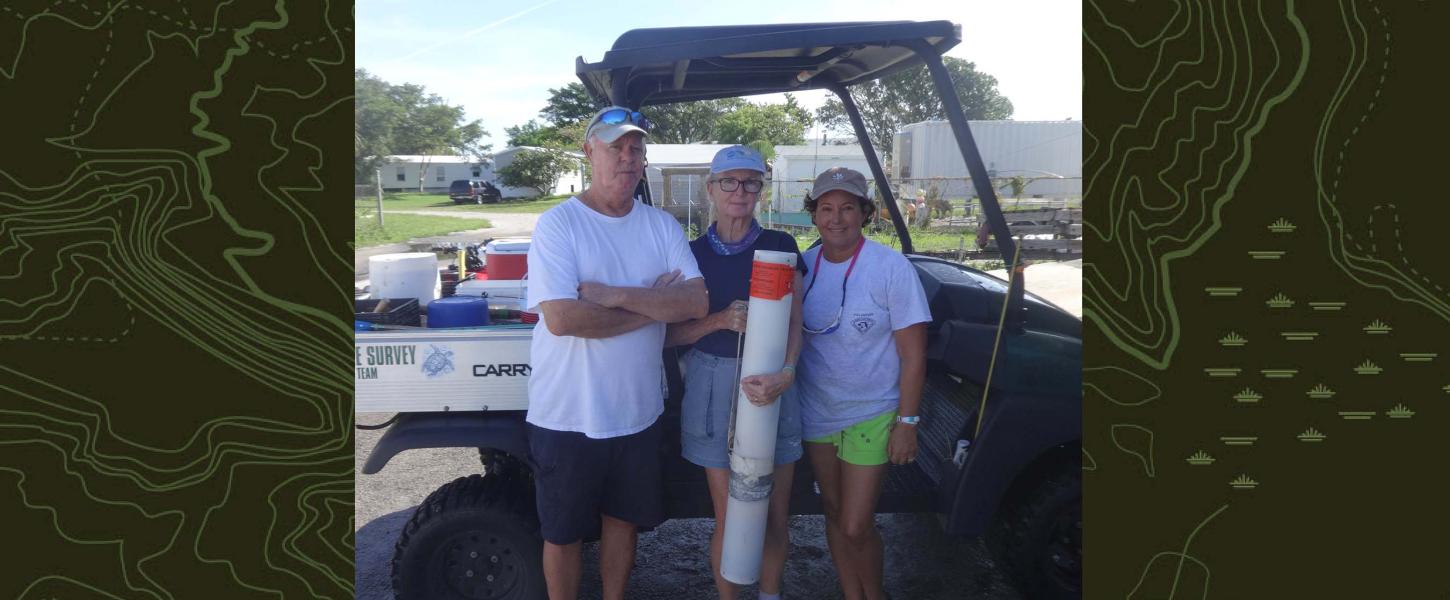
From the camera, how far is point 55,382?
177cm

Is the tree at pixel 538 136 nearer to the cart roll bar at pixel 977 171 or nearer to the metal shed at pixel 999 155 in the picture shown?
the metal shed at pixel 999 155

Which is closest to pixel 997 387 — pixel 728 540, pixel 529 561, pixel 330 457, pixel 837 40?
pixel 728 540

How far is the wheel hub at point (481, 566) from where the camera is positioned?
289 cm

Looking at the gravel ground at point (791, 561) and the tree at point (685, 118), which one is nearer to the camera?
the gravel ground at point (791, 561)

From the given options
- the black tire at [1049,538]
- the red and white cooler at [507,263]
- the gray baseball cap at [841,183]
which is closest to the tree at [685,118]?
the red and white cooler at [507,263]

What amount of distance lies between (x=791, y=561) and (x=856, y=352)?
1.52 m

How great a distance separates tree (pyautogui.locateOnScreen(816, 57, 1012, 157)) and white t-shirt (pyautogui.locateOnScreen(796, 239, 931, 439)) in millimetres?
609

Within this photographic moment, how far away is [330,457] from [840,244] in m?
1.53

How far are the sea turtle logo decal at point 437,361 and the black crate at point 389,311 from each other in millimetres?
389

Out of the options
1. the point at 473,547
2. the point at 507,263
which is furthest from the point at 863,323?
the point at 507,263

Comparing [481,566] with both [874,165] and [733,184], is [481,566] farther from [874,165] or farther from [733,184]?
[874,165]

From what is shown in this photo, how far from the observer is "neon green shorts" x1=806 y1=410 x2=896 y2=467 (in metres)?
2.61

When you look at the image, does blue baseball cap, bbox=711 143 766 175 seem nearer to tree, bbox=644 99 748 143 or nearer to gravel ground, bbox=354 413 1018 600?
tree, bbox=644 99 748 143

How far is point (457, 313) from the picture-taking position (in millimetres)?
2932
